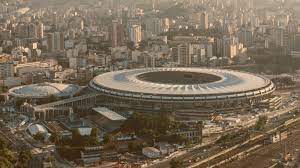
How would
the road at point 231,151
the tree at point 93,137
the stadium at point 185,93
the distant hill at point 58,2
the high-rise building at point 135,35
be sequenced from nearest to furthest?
the road at point 231,151
the tree at point 93,137
the stadium at point 185,93
the high-rise building at point 135,35
the distant hill at point 58,2

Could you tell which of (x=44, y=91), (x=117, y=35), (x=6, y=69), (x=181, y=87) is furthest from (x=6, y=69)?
(x=117, y=35)

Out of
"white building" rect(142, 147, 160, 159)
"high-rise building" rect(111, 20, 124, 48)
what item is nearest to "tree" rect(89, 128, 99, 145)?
"white building" rect(142, 147, 160, 159)

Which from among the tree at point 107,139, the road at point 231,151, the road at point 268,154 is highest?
the tree at point 107,139

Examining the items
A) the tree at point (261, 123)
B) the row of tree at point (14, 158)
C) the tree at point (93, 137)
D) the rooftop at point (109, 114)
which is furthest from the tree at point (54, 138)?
the tree at point (261, 123)

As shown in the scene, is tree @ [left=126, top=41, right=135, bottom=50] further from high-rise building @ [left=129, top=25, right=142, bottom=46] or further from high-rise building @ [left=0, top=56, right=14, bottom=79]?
high-rise building @ [left=0, top=56, right=14, bottom=79]

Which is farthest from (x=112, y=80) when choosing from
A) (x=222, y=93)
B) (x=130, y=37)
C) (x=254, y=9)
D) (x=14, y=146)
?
(x=254, y=9)

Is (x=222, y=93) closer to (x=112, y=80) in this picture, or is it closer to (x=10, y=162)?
(x=112, y=80)

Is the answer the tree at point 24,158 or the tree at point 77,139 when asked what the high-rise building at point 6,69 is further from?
the tree at point 24,158
